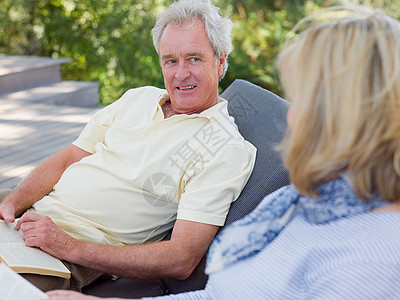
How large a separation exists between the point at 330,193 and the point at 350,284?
19cm

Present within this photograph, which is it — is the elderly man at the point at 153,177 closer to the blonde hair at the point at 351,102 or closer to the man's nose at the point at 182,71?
the man's nose at the point at 182,71

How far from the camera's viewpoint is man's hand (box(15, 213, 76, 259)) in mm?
1665

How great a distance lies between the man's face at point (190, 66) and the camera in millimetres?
1996

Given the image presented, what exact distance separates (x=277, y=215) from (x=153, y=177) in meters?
0.76

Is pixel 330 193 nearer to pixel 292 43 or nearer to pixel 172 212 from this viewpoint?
pixel 292 43

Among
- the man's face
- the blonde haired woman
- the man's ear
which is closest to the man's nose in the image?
the man's face

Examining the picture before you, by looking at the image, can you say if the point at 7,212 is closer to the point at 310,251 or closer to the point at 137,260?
the point at 137,260

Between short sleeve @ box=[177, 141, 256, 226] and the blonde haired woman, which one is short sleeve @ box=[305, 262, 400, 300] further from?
short sleeve @ box=[177, 141, 256, 226]

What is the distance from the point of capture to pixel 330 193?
1.05 m

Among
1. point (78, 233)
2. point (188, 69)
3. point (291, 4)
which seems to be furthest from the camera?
point (291, 4)

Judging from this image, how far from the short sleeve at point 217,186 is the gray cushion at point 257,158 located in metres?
0.04

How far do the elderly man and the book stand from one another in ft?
0.80

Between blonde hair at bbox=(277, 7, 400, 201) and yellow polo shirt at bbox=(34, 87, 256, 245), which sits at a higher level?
blonde hair at bbox=(277, 7, 400, 201)

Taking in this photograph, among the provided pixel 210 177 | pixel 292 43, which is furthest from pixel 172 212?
pixel 292 43
